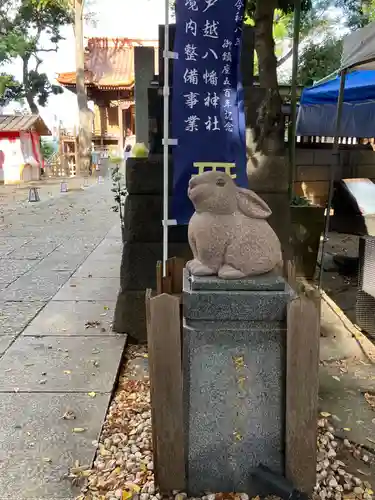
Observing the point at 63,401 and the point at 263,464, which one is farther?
the point at 63,401

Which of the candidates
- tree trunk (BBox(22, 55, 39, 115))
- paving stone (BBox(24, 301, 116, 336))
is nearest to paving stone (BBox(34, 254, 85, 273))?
paving stone (BBox(24, 301, 116, 336))

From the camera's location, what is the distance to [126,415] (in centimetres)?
280

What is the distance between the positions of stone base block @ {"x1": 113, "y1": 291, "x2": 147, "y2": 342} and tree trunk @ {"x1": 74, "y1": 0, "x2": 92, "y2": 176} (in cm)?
2286

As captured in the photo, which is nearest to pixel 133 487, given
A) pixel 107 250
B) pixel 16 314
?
pixel 16 314

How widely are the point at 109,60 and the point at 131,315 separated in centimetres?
3086

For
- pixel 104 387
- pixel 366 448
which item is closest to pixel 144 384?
pixel 104 387

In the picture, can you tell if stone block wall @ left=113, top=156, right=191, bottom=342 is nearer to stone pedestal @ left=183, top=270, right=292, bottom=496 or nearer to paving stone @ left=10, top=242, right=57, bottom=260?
stone pedestal @ left=183, top=270, right=292, bottom=496

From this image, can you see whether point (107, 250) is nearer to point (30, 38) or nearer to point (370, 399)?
point (370, 399)

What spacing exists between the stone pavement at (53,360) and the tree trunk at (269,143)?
1.61 metres

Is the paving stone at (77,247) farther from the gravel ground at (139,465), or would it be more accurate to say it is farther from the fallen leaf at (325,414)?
the fallen leaf at (325,414)

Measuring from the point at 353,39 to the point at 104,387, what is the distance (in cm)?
362

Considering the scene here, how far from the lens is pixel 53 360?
3.46 m

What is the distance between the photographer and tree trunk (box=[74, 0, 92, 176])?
2328cm

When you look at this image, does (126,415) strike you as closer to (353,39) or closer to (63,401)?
(63,401)
